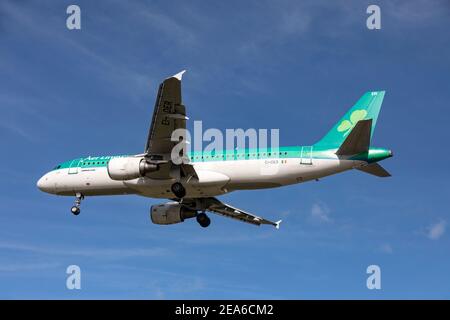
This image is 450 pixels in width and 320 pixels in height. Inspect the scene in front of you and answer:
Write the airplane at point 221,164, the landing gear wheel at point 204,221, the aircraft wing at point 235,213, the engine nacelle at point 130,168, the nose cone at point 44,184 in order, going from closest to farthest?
1. the airplane at point 221,164
2. the engine nacelle at point 130,168
3. the nose cone at point 44,184
4. the landing gear wheel at point 204,221
5. the aircraft wing at point 235,213

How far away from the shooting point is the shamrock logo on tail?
40.5m

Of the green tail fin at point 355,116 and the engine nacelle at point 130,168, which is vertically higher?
the green tail fin at point 355,116

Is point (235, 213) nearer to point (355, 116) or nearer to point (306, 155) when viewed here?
point (306, 155)

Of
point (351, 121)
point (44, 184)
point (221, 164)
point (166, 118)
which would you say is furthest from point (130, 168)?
point (351, 121)

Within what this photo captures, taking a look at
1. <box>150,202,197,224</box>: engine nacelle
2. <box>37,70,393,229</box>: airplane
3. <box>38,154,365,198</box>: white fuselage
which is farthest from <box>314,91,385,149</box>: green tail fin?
<box>150,202,197,224</box>: engine nacelle

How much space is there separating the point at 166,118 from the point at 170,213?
10.8 metres

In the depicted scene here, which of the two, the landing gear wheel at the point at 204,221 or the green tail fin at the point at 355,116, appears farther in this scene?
the landing gear wheel at the point at 204,221

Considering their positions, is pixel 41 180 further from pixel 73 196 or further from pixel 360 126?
pixel 360 126

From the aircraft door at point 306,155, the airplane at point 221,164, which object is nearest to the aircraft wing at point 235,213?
the airplane at point 221,164

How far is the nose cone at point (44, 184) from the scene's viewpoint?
4506cm

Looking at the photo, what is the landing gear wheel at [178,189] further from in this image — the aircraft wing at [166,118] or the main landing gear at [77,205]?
the main landing gear at [77,205]

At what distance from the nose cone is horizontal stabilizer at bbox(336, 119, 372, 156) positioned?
19.1 meters

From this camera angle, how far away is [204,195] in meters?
41.9

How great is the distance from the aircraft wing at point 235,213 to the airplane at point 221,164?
483 centimetres
